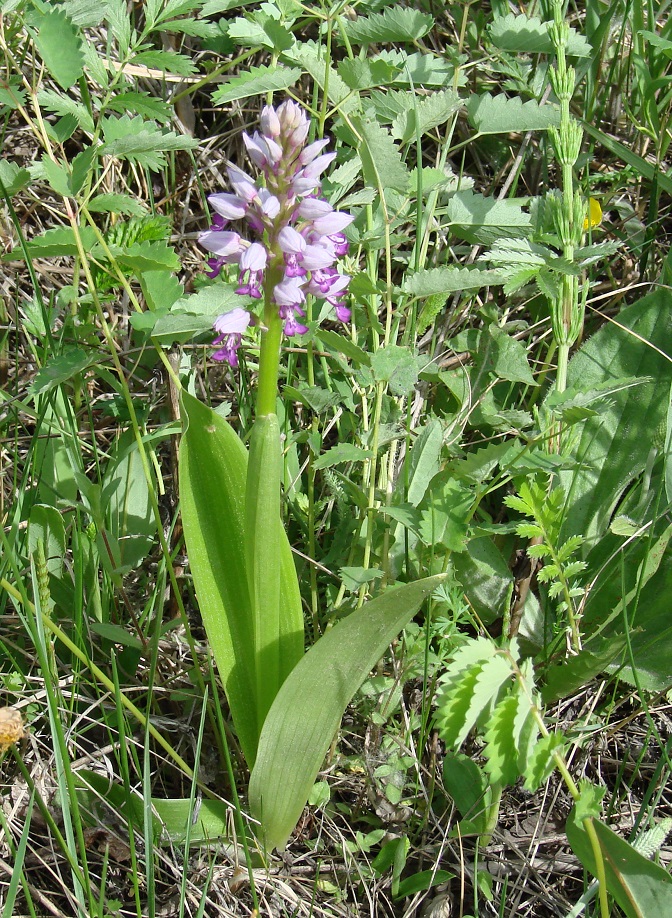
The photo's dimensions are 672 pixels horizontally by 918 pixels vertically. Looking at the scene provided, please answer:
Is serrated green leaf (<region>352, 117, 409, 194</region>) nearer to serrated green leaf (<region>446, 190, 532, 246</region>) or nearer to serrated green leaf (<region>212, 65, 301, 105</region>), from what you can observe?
serrated green leaf (<region>212, 65, 301, 105</region>)

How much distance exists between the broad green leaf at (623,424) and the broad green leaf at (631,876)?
106 cm

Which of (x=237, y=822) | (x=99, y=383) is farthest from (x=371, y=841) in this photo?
(x=99, y=383)

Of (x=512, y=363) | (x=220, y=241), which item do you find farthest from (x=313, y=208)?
(x=512, y=363)

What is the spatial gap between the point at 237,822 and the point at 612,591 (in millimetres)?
1112

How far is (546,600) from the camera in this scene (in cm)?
213

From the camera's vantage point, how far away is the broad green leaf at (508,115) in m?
1.97

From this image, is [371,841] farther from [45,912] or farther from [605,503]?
[605,503]

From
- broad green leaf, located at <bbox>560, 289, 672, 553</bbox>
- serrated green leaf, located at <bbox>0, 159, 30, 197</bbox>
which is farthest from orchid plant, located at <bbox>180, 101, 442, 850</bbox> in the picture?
broad green leaf, located at <bbox>560, 289, 672, 553</bbox>

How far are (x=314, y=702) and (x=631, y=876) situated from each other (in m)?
0.59

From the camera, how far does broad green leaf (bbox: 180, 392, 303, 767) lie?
5.25 ft

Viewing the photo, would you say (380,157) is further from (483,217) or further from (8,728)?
(8,728)

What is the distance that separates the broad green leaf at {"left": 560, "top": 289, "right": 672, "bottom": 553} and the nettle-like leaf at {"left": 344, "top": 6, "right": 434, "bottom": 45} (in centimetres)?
92

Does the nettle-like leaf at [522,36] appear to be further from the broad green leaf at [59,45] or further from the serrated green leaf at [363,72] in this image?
the broad green leaf at [59,45]

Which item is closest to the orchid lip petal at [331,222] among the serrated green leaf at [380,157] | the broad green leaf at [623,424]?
the serrated green leaf at [380,157]
